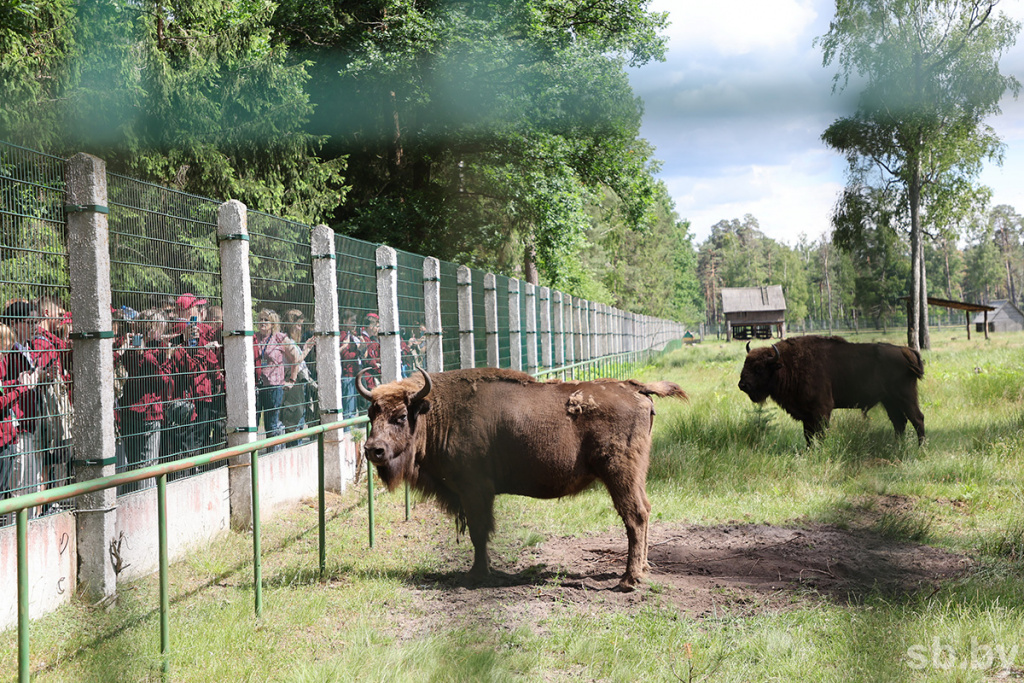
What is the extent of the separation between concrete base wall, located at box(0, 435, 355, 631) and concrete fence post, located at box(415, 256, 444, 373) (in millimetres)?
3061

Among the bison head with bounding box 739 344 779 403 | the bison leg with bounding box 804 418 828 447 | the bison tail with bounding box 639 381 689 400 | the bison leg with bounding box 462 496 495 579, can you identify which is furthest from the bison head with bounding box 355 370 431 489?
the bison leg with bounding box 804 418 828 447

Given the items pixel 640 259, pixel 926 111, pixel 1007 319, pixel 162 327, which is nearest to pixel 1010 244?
pixel 1007 319

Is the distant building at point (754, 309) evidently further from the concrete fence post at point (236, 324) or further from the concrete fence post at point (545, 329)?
the concrete fence post at point (236, 324)

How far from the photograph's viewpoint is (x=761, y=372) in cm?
1095

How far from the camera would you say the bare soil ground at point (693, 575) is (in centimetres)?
498

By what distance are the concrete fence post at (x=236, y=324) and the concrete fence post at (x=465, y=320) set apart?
485cm

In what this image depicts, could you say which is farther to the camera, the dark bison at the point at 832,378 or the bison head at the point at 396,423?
the dark bison at the point at 832,378

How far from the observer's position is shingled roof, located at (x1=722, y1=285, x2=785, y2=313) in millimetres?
87062

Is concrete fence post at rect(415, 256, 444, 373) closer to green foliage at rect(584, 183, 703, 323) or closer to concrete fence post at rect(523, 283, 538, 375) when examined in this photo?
concrete fence post at rect(523, 283, 538, 375)

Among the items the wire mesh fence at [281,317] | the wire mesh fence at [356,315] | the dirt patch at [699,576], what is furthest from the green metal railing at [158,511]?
the wire mesh fence at [356,315]

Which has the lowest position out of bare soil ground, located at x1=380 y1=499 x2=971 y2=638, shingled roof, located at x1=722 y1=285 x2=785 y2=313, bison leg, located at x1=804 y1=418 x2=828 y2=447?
bare soil ground, located at x1=380 y1=499 x2=971 y2=638

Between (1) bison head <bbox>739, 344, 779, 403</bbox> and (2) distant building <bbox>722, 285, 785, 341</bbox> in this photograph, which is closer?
(1) bison head <bbox>739, 344, 779, 403</bbox>

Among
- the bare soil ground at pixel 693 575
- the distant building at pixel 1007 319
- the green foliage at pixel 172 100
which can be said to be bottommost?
the bare soil ground at pixel 693 575

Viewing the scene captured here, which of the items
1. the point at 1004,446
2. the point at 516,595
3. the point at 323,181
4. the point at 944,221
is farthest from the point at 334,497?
the point at 944,221
